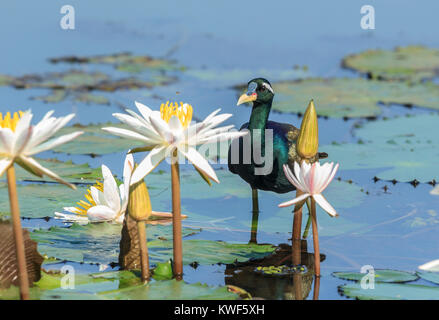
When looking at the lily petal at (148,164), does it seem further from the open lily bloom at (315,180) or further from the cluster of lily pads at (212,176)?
the open lily bloom at (315,180)

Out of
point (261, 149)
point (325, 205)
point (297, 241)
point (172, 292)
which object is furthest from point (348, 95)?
point (172, 292)

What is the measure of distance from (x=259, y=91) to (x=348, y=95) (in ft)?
12.4

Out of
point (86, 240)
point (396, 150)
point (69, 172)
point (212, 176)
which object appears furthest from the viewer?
point (396, 150)

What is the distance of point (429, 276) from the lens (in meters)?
3.36

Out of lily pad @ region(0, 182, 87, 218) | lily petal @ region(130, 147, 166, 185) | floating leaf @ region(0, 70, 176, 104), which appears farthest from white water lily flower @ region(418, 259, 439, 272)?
floating leaf @ region(0, 70, 176, 104)

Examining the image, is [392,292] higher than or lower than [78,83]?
lower

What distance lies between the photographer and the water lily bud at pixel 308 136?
3232mm

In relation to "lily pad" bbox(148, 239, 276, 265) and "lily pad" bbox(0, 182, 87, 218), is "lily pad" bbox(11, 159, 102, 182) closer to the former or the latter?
"lily pad" bbox(0, 182, 87, 218)

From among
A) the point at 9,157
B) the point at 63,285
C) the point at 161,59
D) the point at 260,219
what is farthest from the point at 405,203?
the point at 161,59

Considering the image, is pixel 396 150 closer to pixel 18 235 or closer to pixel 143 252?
pixel 143 252

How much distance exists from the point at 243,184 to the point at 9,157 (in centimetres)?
265

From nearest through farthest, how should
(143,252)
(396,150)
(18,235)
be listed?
(18,235) → (143,252) → (396,150)

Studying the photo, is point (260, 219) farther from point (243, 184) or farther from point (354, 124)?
point (354, 124)

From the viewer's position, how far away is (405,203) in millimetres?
4723
